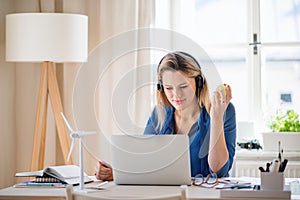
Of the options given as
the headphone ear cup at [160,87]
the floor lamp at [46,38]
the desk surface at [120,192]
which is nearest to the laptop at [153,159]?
the desk surface at [120,192]

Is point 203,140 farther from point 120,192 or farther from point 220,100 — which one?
point 120,192

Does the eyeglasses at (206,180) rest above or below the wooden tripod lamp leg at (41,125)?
below

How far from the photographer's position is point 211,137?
2.81m

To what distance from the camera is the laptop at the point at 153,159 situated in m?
2.53

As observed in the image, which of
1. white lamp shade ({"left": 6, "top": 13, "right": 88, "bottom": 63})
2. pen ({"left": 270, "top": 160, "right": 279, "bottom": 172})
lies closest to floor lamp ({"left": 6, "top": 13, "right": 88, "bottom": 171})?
white lamp shade ({"left": 6, "top": 13, "right": 88, "bottom": 63})

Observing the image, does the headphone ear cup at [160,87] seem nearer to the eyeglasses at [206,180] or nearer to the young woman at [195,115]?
the young woman at [195,115]

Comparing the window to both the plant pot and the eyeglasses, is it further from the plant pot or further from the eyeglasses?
the eyeglasses

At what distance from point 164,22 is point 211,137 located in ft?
5.10

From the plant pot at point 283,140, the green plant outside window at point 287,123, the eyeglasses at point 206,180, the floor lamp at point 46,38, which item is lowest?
the eyeglasses at point 206,180

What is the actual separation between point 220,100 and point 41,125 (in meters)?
1.55

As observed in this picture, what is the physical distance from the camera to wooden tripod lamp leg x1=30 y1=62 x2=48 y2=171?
3.86 metres

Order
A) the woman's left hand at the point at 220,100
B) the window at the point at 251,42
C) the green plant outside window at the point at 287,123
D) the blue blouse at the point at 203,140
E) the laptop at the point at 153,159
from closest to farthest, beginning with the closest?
1. the laptop at the point at 153,159
2. the woman's left hand at the point at 220,100
3. the blue blouse at the point at 203,140
4. the green plant outside window at the point at 287,123
5. the window at the point at 251,42

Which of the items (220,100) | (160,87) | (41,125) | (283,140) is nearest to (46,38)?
(41,125)

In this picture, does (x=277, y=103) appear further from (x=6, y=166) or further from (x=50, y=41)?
(x=6, y=166)
